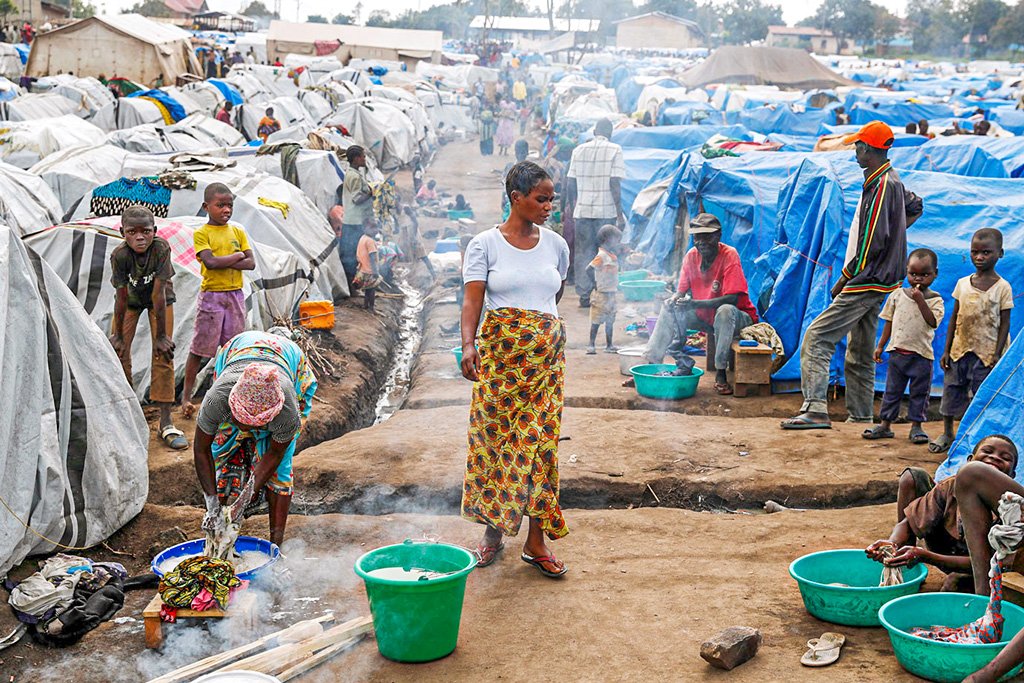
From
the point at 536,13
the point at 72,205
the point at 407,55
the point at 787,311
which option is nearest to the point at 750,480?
the point at 787,311

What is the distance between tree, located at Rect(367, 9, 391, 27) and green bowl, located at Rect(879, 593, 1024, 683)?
82.5m

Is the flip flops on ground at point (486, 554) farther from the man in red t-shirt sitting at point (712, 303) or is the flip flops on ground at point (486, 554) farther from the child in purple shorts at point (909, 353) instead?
the man in red t-shirt sitting at point (712, 303)

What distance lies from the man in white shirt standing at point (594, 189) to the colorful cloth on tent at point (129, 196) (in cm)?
440

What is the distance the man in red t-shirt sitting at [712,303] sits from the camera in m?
7.78

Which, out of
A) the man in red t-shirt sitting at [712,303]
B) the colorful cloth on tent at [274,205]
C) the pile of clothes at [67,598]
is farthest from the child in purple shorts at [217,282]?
the colorful cloth on tent at [274,205]

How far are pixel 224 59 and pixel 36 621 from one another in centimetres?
3665

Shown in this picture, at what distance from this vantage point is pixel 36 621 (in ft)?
13.8

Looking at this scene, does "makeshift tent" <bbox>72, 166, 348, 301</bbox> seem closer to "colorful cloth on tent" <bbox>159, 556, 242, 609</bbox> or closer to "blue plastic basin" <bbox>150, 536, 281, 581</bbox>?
"blue plastic basin" <bbox>150, 536, 281, 581</bbox>

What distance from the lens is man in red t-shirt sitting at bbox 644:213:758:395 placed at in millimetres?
7777

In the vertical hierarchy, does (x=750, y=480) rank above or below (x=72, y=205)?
below

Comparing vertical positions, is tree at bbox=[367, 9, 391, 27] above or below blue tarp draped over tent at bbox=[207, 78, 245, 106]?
above

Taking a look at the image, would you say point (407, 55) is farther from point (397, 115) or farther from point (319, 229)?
point (319, 229)

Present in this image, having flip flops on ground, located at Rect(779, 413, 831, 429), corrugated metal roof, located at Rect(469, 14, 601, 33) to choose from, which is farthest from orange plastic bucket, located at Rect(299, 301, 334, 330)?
corrugated metal roof, located at Rect(469, 14, 601, 33)

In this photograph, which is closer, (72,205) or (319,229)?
(72,205)
